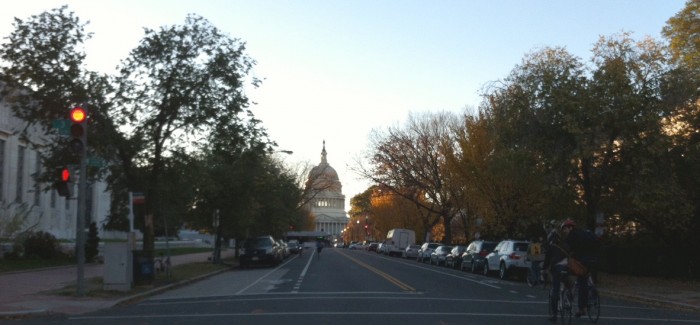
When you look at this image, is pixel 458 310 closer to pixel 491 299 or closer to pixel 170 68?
pixel 491 299

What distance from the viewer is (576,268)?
44.9 feet

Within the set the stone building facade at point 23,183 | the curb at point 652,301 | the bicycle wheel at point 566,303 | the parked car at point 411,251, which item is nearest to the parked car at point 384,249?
the parked car at point 411,251

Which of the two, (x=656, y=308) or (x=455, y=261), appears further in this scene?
(x=455, y=261)

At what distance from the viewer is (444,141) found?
166 ft

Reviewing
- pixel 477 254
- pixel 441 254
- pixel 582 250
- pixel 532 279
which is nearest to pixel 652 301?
pixel 532 279

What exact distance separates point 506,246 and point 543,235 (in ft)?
34.9

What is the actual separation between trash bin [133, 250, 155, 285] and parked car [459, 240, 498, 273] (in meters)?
18.6

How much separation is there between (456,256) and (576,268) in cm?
3310

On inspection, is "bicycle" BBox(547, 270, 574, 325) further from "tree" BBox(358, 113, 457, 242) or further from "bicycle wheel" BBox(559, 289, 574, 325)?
"tree" BBox(358, 113, 457, 242)

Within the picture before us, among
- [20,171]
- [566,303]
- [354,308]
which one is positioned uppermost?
[20,171]

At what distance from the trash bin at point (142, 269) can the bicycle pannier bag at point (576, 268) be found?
15111 mm

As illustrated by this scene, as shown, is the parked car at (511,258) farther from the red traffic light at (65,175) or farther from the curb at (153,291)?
the red traffic light at (65,175)

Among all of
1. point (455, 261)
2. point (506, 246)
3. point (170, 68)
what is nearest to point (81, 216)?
point (170, 68)

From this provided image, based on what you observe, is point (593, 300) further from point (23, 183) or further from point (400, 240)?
point (400, 240)
